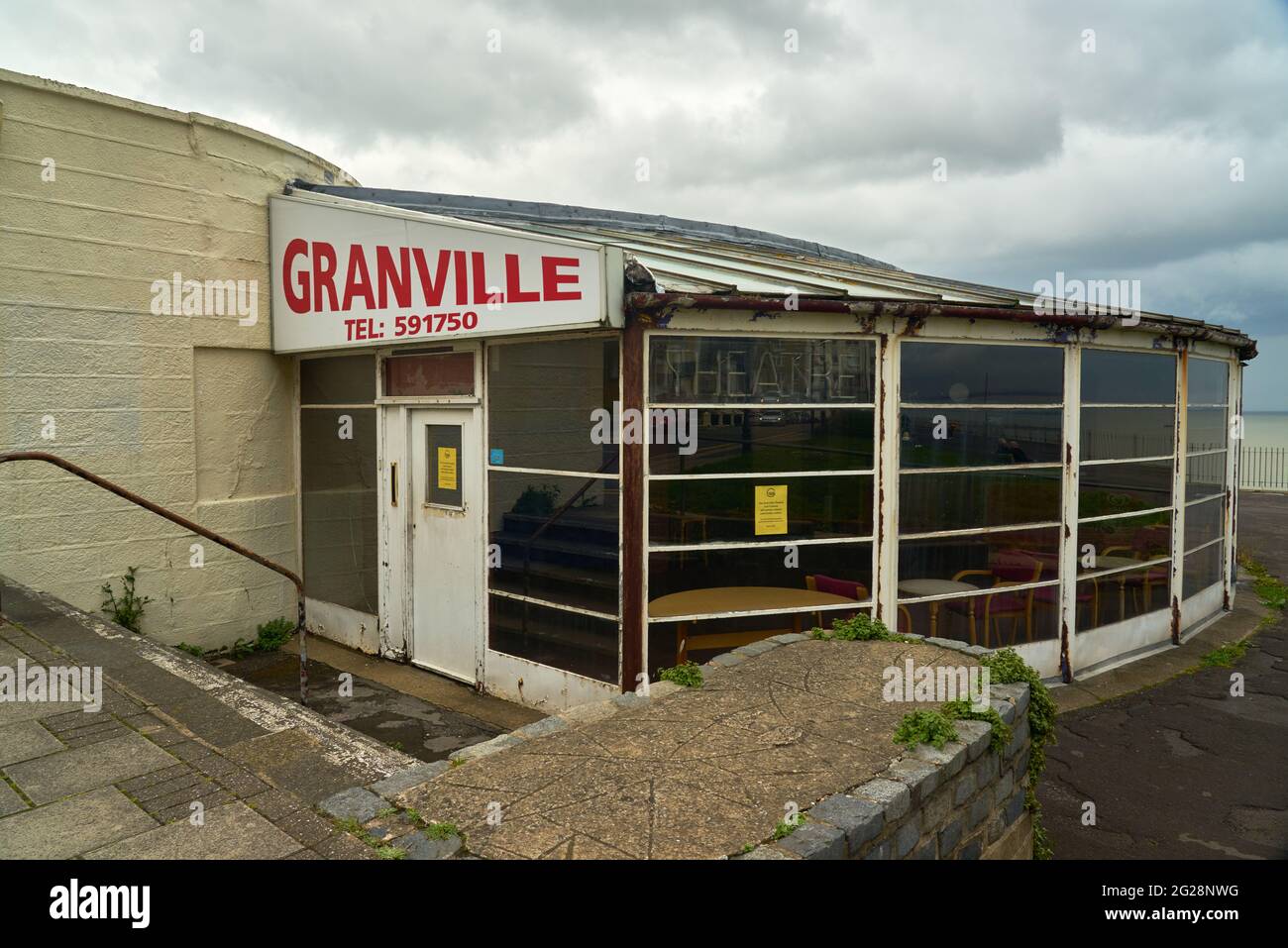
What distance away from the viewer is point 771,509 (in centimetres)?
646

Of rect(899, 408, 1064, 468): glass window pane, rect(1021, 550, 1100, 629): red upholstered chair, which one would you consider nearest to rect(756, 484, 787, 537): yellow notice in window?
rect(899, 408, 1064, 468): glass window pane

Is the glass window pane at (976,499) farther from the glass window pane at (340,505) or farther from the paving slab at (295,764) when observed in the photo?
the glass window pane at (340,505)

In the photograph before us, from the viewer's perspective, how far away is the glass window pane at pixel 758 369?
612 centimetres

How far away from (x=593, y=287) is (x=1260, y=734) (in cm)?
617

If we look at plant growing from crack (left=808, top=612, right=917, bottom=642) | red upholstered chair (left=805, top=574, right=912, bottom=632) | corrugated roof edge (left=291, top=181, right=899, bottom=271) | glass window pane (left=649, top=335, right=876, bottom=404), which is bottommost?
plant growing from crack (left=808, top=612, right=917, bottom=642)

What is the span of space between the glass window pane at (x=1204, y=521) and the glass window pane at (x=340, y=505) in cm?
841

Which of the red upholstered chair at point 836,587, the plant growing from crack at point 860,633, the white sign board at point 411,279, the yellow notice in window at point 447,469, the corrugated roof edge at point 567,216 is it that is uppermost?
the corrugated roof edge at point 567,216

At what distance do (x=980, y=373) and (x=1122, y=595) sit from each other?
9.85 ft

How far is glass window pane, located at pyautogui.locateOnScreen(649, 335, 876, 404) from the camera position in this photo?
612 cm

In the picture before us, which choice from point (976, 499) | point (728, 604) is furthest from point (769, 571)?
point (976, 499)

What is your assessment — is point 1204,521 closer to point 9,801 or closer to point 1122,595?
point 1122,595

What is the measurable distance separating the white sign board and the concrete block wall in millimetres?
539

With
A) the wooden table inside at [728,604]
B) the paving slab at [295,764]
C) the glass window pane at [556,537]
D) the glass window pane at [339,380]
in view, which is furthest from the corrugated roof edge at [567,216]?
the paving slab at [295,764]

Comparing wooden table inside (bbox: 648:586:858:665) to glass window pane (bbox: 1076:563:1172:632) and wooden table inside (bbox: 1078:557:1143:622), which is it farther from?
wooden table inside (bbox: 1078:557:1143:622)
